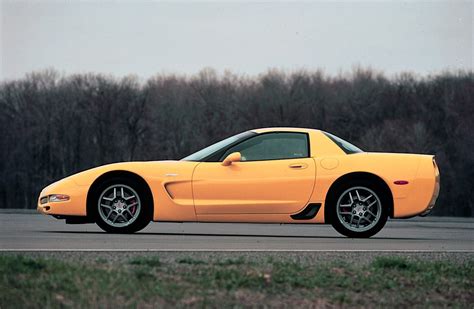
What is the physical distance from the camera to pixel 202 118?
160 ft

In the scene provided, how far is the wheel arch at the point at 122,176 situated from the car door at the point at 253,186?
54 cm

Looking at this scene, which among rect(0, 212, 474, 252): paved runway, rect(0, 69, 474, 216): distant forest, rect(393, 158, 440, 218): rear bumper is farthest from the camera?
rect(0, 69, 474, 216): distant forest

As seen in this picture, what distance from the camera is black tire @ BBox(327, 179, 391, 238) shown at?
11547 mm

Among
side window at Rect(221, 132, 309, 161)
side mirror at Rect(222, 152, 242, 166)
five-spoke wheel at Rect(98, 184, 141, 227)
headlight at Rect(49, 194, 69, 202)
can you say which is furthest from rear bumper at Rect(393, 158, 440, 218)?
headlight at Rect(49, 194, 69, 202)

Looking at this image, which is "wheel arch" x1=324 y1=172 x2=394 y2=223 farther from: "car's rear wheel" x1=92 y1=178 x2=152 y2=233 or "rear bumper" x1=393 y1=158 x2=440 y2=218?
"car's rear wheel" x1=92 y1=178 x2=152 y2=233

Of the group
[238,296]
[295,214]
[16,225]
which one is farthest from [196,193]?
[238,296]

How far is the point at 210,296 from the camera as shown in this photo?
6574 millimetres

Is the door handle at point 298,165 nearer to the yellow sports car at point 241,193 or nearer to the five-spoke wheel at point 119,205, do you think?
the yellow sports car at point 241,193

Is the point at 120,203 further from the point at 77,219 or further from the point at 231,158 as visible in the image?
the point at 231,158

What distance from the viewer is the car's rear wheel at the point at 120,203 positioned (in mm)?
11484

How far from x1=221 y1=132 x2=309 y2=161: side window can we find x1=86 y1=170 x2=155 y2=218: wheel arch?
1.01m

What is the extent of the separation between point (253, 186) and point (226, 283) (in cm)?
465

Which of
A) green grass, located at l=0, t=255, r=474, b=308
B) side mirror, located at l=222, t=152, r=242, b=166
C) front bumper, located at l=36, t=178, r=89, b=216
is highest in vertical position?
side mirror, located at l=222, t=152, r=242, b=166

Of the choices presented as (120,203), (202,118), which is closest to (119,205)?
(120,203)
